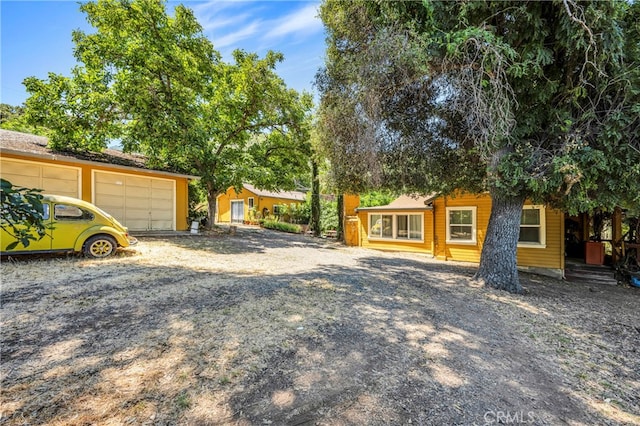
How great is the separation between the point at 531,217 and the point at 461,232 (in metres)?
2.45

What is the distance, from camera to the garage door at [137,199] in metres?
11.6

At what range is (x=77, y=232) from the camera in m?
7.34

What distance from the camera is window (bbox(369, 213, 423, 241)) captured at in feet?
44.7

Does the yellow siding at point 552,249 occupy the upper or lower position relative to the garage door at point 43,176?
lower

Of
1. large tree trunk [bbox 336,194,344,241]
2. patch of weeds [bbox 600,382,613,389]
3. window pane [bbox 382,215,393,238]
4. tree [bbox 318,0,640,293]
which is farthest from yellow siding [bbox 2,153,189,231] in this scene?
patch of weeds [bbox 600,382,613,389]

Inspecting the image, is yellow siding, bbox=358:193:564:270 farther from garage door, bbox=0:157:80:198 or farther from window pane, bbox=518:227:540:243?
garage door, bbox=0:157:80:198

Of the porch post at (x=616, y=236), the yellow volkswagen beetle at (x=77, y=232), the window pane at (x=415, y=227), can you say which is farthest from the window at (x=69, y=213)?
the porch post at (x=616, y=236)

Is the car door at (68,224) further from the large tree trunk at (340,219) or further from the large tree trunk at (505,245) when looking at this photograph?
the large tree trunk at (340,219)

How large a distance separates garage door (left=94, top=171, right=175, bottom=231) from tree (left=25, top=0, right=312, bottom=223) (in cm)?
112

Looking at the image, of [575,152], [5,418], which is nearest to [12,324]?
[5,418]

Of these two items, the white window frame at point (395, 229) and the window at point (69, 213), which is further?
the white window frame at point (395, 229)

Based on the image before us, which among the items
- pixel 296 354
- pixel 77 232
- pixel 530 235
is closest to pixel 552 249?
pixel 530 235

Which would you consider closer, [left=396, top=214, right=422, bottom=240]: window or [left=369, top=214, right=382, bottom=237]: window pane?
[left=396, top=214, right=422, bottom=240]: window

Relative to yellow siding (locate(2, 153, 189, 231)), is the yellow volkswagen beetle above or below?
below
